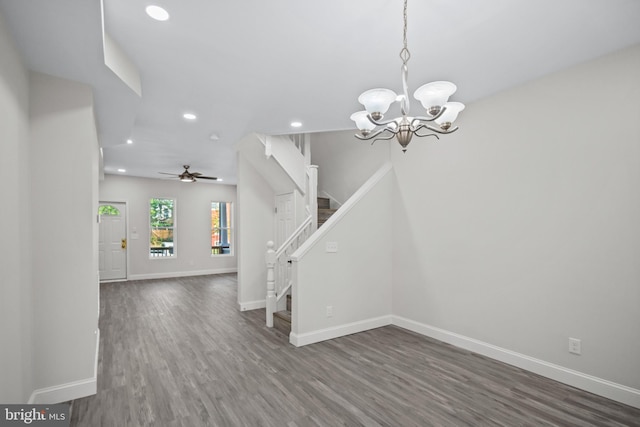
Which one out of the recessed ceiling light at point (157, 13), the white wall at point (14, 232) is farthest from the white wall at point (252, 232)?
the recessed ceiling light at point (157, 13)

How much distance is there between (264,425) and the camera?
7.18 ft

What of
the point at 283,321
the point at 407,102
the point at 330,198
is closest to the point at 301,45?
the point at 407,102

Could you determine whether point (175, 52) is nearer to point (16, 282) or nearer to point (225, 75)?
point (225, 75)

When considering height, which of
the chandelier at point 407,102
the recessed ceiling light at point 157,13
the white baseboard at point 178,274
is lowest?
the white baseboard at point 178,274

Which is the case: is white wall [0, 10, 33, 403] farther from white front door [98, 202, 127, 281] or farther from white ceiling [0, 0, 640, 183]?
white front door [98, 202, 127, 281]

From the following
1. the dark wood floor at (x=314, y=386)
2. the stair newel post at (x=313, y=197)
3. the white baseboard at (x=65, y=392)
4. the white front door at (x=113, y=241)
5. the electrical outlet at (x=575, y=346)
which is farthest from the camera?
the white front door at (x=113, y=241)

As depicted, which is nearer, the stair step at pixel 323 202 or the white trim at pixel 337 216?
the white trim at pixel 337 216

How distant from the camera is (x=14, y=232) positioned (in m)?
1.98

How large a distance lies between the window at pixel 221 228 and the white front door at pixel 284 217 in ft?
14.9

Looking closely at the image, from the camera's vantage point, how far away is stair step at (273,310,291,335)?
4.04 meters

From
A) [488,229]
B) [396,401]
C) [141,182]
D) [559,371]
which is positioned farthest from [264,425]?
[141,182]

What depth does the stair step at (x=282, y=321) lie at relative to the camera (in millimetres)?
4039

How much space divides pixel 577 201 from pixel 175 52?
3.54 m

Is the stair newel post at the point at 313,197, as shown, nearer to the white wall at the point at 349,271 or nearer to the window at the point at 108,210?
the white wall at the point at 349,271
